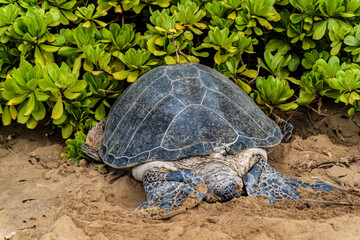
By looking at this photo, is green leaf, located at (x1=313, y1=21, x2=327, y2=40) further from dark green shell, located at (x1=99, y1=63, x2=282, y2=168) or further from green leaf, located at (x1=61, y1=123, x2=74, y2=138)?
green leaf, located at (x1=61, y1=123, x2=74, y2=138)

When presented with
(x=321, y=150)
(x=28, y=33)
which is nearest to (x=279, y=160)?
(x=321, y=150)

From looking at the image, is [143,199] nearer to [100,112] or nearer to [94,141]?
[94,141]

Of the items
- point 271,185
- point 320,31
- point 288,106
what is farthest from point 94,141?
point 320,31

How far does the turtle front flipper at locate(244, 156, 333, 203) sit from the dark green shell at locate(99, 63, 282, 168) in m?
0.19

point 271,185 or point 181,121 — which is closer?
point 271,185

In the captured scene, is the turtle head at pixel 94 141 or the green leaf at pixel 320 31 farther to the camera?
the green leaf at pixel 320 31

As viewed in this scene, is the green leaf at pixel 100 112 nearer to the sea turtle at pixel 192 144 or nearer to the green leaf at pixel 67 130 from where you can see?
the green leaf at pixel 67 130

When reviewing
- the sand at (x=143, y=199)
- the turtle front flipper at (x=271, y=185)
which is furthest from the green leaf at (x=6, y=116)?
the turtle front flipper at (x=271, y=185)

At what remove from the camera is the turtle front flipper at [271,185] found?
2.39 meters

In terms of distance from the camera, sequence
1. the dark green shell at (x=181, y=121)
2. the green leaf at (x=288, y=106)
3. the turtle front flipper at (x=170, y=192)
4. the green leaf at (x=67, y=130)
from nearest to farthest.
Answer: the turtle front flipper at (x=170, y=192) < the dark green shell at (x=181, y=121) < the green leaf at (x=288, y=106) < the green leaf at (x=67, y=130)

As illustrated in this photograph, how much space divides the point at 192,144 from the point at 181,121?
20cm

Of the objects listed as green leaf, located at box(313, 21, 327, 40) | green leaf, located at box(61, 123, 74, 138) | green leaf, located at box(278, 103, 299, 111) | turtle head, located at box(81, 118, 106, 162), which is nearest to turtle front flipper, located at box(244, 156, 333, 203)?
green leaf, located at box(278, 103, 299, 111)

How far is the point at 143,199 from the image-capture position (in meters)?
2.71

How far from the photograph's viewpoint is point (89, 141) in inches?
130
